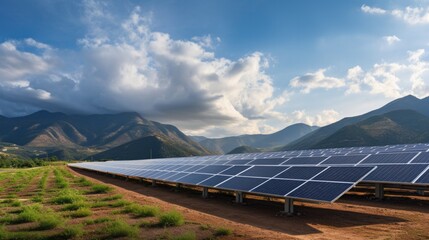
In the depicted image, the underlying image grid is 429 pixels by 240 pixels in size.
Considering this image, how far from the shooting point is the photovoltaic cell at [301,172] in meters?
17.4

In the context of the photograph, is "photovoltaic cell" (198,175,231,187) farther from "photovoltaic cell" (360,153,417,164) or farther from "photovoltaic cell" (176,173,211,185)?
"photovoltaic cell" (360,153,417,164)

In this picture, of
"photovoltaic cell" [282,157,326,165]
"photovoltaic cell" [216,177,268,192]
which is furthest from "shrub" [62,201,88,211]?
"photovoltaic cell" [282,157,326,165]

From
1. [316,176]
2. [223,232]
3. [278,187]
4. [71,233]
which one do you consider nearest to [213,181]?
[278,187]

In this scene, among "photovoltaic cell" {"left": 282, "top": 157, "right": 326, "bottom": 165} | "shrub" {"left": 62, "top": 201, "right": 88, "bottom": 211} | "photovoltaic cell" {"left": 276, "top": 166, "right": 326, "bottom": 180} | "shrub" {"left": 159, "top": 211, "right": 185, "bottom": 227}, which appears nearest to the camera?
"shrub" {"left": 159, "top": 211, "right": 185, "bottom": 227}

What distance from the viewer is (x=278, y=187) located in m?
16.5

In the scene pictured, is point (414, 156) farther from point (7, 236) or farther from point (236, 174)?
point (7, 236)

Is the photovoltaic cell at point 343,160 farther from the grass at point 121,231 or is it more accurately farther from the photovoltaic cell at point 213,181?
the grass at point 121,231

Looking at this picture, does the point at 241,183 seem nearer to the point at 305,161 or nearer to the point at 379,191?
the point at 379,191

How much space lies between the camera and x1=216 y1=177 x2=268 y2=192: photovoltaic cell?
18.3m

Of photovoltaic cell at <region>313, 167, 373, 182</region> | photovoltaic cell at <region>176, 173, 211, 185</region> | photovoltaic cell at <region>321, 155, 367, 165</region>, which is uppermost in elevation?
photovoltaic cell at <region>321, 155, 367, 165</region>

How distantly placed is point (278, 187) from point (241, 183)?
3345mm

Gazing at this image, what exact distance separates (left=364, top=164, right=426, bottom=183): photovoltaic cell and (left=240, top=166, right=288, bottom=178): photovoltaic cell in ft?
18.4

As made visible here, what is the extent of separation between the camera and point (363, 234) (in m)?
12.4

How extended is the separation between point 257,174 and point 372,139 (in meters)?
182
